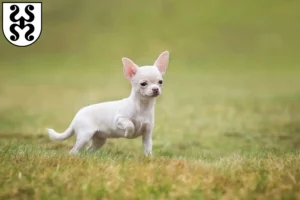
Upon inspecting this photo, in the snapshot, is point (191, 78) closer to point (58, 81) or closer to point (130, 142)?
point (58, 81)

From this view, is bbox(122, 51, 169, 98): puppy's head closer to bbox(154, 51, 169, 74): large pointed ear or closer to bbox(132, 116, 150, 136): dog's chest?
bbox(154, 51, 169, 74): large pointed ear

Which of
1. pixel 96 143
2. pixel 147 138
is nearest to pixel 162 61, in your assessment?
pixel 147 138

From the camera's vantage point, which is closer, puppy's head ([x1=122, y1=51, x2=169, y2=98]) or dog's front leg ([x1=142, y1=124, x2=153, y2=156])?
puppy's head ([x1=122, y1=51, x2=169, y2=98])

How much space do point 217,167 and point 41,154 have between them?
121 cm

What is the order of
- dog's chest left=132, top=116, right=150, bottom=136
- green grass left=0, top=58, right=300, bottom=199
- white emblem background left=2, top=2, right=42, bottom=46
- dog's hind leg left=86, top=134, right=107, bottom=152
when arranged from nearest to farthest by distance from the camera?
green grass left=0, top=58, right=300, bottom=199, dog's chest left=132, top=116, right=150, bottom=136, dog's hind leg left=86, top=134, right=107, bottom=152, white emblem background left=2, top=2, right=42, bottom=46

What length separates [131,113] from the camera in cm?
416

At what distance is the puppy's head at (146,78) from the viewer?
4.03 meters

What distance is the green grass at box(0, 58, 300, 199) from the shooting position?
3139 millimetres

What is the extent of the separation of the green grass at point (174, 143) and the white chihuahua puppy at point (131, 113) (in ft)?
0.57

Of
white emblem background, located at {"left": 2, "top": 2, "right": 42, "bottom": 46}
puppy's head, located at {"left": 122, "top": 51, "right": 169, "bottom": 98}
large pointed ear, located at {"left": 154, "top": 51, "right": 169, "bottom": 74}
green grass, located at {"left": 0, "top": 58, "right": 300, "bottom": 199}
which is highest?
white emblem background, located at {"left": 2, "top": 2, "right": 42, "bottom": 46}

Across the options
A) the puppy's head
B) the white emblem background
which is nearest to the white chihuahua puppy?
the puppy's head

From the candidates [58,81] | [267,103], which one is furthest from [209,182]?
[58,81]

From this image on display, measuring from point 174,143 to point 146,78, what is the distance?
2.18 metres

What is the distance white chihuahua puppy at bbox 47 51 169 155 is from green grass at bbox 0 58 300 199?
6.9 inches
